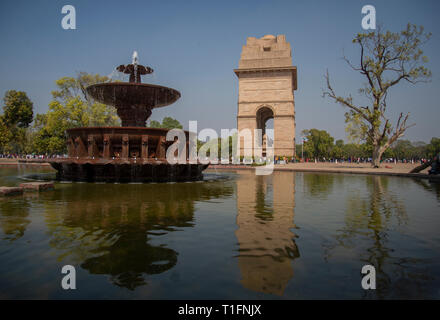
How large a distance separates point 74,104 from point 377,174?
1407 inches

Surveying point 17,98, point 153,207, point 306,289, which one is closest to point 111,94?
point 153,207

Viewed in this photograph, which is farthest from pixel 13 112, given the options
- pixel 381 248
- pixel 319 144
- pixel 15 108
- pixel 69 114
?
pixel 319 144

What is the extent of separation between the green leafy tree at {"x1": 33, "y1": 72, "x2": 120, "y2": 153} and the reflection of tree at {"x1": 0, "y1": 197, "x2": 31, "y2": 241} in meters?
32.9

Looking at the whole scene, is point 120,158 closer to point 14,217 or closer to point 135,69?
point 135,69

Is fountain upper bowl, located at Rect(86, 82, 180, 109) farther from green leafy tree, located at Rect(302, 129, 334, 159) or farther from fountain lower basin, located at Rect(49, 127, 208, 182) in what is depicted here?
green leafy tree, located at Rect(302, 129, 334, 159)

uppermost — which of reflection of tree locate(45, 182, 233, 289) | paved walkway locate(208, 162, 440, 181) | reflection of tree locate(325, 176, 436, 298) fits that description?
paved walkway locate(208, 162, 440, 181)

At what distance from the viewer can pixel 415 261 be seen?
12.5ft

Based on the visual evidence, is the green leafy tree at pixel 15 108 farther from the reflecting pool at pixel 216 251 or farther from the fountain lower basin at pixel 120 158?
the reflecting pool at pixel 216 251

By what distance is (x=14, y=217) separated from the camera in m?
6.11

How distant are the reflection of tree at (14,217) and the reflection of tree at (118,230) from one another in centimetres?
43

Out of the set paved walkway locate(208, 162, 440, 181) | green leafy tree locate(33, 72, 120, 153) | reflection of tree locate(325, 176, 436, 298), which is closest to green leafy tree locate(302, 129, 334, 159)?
paved walkway locate(208, 162, 440, 181)

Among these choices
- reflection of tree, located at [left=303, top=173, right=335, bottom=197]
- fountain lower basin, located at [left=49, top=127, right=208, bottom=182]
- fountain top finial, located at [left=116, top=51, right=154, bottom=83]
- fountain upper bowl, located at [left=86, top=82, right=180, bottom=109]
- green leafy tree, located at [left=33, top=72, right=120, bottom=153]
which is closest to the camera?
reflection of tree, located at [left=303, top=173, right=335, bottom=197]

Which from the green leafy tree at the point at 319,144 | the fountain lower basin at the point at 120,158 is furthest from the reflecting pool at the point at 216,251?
the green leafy tree at the point at 319,144

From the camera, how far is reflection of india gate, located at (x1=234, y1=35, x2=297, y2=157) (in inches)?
1681
